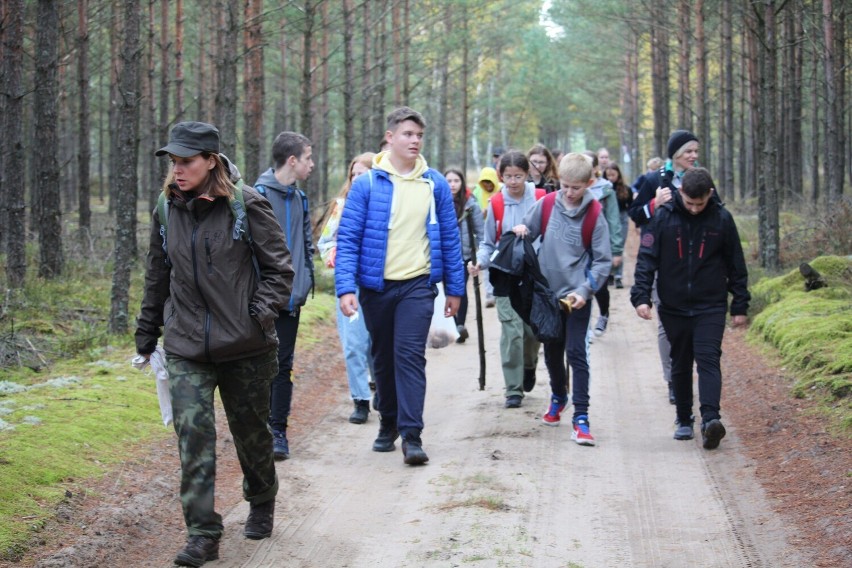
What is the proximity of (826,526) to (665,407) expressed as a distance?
3.55 metres

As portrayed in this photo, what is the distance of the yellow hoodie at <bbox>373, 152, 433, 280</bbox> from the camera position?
272 inches

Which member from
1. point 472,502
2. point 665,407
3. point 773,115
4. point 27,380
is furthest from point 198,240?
point 773,115

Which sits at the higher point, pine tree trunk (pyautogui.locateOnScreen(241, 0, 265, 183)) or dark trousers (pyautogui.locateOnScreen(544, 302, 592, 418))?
pine tree trunk (pyautogui.locateOnScreen(241, 0, 265, 183))

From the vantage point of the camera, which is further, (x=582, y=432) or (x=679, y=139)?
(x=679, y=139)

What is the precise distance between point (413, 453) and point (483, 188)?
216 inches

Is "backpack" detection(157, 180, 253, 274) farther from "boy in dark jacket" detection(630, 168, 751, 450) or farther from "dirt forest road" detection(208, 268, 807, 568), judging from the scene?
"boy in dark jacket" detection(630, 168, 751, 450)

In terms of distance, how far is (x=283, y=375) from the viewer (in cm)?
740

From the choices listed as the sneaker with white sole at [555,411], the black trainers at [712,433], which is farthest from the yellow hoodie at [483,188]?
the black trainers at [712,433]

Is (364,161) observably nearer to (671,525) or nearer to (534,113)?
(671,525)

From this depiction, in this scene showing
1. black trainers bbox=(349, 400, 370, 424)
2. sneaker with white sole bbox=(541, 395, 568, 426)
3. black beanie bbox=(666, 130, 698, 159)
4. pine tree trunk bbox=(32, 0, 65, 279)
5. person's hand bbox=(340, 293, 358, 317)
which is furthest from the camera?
pine tree trunk bbox=(32, 0, 65, 279)

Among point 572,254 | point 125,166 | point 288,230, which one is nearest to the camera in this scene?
point 288,230

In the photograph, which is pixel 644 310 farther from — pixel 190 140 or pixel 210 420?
pixel 190 140

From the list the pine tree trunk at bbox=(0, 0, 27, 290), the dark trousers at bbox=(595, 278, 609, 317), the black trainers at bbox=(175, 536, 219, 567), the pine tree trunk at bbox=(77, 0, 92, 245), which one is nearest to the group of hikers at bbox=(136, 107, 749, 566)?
the black trainers at bbox=(175, 536, 219, 567)

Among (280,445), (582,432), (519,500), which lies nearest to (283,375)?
(280,445)
